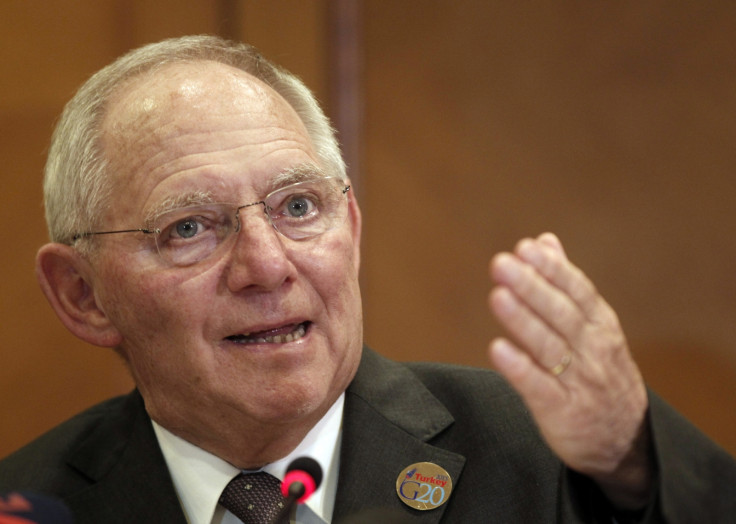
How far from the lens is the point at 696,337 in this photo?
124 inches

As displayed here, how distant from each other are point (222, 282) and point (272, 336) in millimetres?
164

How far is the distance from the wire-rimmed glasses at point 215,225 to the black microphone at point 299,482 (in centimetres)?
61

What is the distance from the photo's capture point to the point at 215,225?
1.95 metres

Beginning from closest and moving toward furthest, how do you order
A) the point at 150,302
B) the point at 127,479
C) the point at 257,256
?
the point at 257,256
the point at 150,302
the point at 127,479

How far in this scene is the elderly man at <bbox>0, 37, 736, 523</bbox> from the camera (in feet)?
6.13

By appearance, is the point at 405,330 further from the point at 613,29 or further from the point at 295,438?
the point at 295,438

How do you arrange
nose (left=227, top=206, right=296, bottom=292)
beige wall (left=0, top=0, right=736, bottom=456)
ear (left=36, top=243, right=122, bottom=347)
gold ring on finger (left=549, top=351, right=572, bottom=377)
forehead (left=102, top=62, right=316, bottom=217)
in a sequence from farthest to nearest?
beige wall (left=0, top=0, right=736, bottom=456) < ear (left=36, top=243, right=122, bottom=347) < forehead (left=102, top=62, right=316, bottom=217) < nose (left=227, top=206, right=296, bottom=292) < gold ring on finger (left=549, top=351, right=572, bottom=377)

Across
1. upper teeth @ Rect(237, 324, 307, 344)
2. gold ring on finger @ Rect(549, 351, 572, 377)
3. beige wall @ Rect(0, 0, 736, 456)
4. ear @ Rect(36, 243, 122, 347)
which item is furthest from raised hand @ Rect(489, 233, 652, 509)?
beige wall @ Rect(0, 0, 736, 456)

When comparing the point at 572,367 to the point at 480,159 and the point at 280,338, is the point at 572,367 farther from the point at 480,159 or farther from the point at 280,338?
the point at 480,159

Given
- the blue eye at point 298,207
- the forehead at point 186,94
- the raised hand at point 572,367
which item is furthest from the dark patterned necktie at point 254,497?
the forehead at point 186,94

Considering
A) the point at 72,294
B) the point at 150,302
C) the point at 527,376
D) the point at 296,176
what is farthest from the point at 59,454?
the point at 527,376

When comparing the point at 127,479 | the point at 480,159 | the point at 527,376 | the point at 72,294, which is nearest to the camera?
the point at 527,376

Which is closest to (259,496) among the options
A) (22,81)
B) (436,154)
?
(22,81)

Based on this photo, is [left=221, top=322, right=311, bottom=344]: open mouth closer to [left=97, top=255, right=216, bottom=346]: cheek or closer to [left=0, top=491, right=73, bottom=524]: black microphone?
[left=97, top=255, right=216, bottom=346]: cheek
